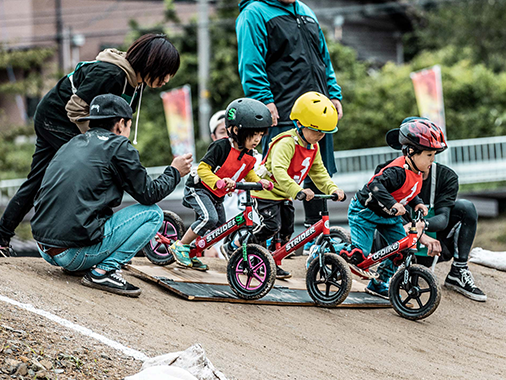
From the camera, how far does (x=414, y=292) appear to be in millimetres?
5945

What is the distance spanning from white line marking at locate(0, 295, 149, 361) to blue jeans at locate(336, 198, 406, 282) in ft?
9.82

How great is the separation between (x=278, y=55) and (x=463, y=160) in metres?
14.8

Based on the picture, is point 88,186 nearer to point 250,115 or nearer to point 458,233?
point 250,115

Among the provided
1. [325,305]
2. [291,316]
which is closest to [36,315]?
[291,316]

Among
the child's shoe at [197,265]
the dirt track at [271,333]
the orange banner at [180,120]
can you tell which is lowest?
the dirt track at [271,333]

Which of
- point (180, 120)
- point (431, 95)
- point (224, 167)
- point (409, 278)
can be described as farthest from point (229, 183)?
point (180, 120)

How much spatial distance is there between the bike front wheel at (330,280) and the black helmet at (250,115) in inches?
51.0

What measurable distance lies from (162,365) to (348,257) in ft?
10.0

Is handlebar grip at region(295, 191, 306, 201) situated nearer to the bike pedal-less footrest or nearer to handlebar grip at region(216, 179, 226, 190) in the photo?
handlebar grip at region(216, 179, 226, 190)

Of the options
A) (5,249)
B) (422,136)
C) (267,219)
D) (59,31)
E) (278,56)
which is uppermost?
(59,31)

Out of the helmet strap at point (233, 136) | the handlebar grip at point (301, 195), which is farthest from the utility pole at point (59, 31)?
the handlebar grip at point (301, 195)

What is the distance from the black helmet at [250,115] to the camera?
5.90 meters

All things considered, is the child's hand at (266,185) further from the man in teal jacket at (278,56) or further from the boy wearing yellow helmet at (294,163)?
the man in teal jacket at (278,56)

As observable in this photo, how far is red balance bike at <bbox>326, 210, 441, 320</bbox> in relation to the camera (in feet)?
19.2
